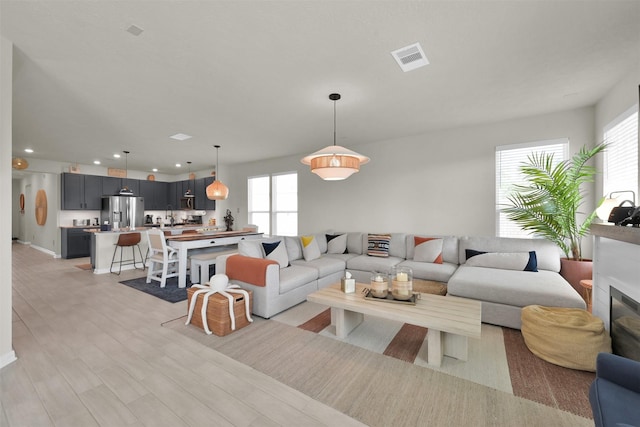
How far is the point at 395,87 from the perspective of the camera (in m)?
2.94

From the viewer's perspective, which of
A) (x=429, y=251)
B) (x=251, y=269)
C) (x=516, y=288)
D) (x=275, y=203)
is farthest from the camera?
(x=275, y=203)

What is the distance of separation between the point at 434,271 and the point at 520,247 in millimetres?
1210

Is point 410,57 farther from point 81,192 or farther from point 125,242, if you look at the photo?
point 81,192

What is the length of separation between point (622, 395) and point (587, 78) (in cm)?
315

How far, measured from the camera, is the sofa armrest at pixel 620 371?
1.16 metres

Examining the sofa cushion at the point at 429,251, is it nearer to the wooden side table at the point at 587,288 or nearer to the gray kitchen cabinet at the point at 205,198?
the wooden side table at the point at 587,288

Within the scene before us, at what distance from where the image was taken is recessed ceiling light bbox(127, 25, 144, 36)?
1.96 meters

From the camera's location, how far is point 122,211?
24.9 feet

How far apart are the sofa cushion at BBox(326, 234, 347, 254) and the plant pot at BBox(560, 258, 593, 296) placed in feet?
10.3

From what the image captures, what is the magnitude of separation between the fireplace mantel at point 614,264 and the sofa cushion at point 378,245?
2637 millimetres

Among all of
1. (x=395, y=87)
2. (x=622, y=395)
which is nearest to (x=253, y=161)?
(x=395, y=87)

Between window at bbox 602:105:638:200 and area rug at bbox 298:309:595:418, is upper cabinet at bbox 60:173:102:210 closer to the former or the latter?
area rug at bbox 298:309:595:418

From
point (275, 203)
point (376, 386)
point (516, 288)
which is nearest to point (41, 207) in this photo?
point (275, 203)

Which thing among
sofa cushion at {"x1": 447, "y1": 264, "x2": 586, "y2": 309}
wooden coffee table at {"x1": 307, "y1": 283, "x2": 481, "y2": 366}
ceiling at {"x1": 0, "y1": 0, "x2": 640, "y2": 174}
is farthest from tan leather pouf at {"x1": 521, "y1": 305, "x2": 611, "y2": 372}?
ceiling at {"x1": 0, "y1": 0, "x2": 640, "y2": 174}
